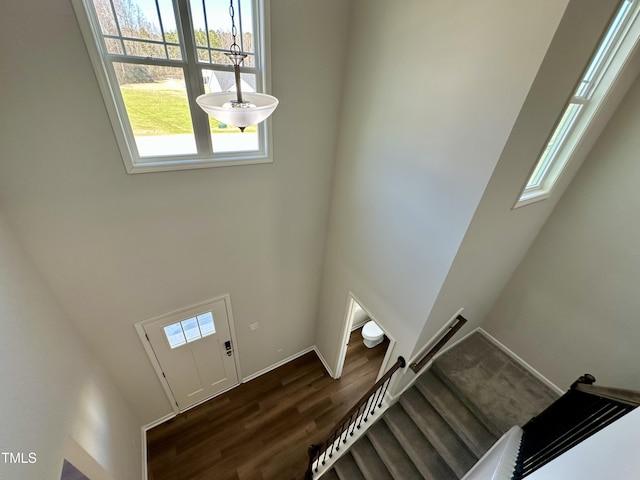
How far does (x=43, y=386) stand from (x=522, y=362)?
485cm

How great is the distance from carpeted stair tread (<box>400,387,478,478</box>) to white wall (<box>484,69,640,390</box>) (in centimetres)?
147

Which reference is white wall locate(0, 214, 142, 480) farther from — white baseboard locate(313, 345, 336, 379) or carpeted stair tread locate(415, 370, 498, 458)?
carpeted stair tread locate(415, 370, 498, 458)

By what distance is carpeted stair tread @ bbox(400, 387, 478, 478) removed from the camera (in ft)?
8.76

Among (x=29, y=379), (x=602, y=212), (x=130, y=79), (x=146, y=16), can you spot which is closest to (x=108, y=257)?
(x=29, y=379)

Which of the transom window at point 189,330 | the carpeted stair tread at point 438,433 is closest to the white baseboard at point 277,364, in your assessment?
the transom window at point 189,330

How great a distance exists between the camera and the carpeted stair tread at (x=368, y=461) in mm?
2869

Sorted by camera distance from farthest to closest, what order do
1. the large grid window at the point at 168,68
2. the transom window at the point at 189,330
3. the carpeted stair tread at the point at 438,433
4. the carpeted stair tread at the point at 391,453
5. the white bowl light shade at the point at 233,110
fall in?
1. the transom window at the point at 189,330
2. the carpeted stair tread at the point at 391,453
3. the carpeted stair tread at the point at 438,433
4. the large grid window at the point at 168,68
5. the white bowl light shade at the point at 233,110

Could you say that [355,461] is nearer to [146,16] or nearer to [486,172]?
[486,172]

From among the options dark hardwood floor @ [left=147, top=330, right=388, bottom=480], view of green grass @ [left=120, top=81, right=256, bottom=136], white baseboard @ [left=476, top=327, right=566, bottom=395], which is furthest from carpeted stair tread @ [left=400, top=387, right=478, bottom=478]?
view of green grass @ [left=120, top=81, right=256, bottom=136]

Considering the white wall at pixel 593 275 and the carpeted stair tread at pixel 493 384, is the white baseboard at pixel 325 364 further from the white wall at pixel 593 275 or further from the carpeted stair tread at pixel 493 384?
the white wall at pixel 593 275

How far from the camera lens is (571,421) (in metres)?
1.81

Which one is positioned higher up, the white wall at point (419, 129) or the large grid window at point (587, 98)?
the white wall at point (419, 129)

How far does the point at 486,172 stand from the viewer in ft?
5.55

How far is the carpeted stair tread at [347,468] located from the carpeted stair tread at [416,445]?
Answer: 0.60 metres
